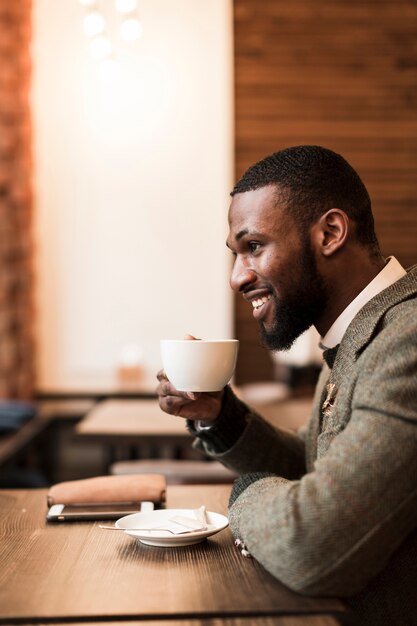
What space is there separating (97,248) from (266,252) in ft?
12.3

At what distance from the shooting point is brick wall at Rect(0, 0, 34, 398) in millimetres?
4523

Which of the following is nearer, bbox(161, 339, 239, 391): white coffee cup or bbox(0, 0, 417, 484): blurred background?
bbox(161, 339, 239, 391): white coffee cup

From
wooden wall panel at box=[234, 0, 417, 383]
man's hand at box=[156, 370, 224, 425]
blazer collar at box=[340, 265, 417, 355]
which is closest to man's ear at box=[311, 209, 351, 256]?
blazer collar at box=[340, 265, 417, 355]

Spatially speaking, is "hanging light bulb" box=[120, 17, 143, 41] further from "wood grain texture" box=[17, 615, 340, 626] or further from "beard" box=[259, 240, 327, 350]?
"wood grain texture" box=[17, 615, 340, 626]

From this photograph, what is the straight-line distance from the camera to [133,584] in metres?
1.06

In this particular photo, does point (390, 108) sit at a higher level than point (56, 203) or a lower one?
higher

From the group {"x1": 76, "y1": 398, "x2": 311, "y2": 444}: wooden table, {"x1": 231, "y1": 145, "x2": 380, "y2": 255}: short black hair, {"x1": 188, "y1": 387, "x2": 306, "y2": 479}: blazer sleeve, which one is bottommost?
{"x1": 76, "y1": 398, "x2": 311, "y2": 444}: wooden table

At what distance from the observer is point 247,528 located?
1132mm

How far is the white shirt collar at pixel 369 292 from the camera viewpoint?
134 centimetres

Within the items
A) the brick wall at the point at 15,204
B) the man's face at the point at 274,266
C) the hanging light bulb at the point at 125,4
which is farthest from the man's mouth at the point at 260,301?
the brick wall at the point at 15,204

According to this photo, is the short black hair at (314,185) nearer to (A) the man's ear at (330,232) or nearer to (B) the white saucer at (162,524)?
(A) the man's ear at (330,232)

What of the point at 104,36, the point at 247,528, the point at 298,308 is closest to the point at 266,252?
the point at 298,308

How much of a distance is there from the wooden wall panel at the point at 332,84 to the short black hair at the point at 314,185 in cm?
365

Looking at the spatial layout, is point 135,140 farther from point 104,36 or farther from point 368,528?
point 368,528
